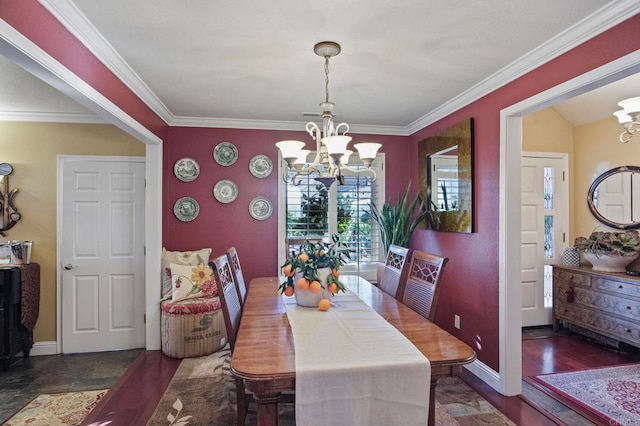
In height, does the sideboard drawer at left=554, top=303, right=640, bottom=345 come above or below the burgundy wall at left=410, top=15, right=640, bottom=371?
below

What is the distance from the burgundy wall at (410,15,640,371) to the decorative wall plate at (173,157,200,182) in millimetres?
2760

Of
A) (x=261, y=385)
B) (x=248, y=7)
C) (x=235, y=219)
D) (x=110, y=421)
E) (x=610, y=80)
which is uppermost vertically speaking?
(x=248, y=7)

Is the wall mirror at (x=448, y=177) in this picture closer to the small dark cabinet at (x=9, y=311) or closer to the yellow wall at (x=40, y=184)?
the yellow wall at (x=40, y=184)

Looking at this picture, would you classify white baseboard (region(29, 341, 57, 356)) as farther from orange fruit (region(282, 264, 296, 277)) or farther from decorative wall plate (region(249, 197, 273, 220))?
orange fruit (region(282, 264, 296, 277))

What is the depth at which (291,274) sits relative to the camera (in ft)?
6.72

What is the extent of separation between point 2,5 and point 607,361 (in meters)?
4.85

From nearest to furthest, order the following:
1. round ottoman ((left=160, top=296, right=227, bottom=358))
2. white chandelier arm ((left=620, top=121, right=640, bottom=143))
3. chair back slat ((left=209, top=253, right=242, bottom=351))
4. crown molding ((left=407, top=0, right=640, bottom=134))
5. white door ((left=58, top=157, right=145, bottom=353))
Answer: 1. crown molding ((left=407, top=0, right=640, bottom=134))
2. chair back slat ((left=209, top=253, right=242, bottom=351))
3. white chandelier arm ((left=620, top=121, right=640, bottom=143))
4. round ottoman ((left=160, top=296, right=227, bottom=358))
5. white door ((left=58, top=157, right=145, bottom=353))

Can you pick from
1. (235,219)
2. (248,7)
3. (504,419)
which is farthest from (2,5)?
(504,419)

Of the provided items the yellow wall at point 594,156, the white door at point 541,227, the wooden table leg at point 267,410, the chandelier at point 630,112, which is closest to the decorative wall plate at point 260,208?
the wooden table leg at point 267,410

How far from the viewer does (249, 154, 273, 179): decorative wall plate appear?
3.97 m

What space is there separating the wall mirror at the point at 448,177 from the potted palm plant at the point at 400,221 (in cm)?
13

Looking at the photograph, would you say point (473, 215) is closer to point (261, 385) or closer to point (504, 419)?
point (504, 419)

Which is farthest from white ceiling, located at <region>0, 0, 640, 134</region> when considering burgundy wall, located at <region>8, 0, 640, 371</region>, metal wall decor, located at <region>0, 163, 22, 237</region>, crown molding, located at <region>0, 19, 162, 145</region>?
metal wall decor, located at <region>0, 163, 22, 237</region>

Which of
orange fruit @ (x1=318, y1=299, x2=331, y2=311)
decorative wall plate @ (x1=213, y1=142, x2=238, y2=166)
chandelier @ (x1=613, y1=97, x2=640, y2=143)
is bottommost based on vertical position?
orange fruit @ (x1=318, y1=299, x2=331, y2=311)
